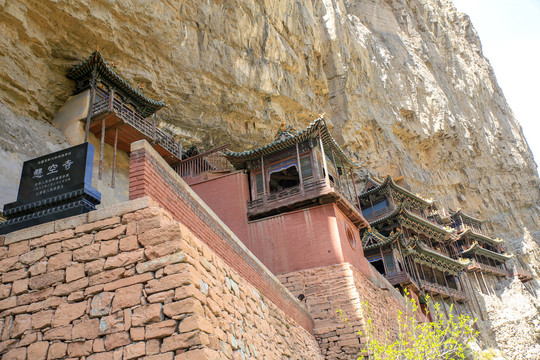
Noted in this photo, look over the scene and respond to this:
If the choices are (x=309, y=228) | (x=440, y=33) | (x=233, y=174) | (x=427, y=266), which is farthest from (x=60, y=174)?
(x=440, y=33)

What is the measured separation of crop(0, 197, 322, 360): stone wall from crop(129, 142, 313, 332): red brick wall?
60 cm

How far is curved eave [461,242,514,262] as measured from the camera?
3744 cm

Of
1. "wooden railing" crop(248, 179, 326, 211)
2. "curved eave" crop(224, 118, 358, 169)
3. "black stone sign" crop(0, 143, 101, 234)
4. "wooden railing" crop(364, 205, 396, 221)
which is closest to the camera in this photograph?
"black stone sign" crop(0, 143, 101, 234)

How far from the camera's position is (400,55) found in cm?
4272

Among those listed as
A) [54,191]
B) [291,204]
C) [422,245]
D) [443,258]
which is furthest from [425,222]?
[54,191]

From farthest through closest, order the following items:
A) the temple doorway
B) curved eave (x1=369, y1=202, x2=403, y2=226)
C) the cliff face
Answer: curved eave (x1=369, y1=202, x2=403, y2=226)
the temple doorway
the cliff face

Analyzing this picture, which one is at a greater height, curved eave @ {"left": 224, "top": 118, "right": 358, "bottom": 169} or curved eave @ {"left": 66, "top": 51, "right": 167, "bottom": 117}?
curved eave @ {"left": 66, "top": 51, "right": 167, "bottom": 117}

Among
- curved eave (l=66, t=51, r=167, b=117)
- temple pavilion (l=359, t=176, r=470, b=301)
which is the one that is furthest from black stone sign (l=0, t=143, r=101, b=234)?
temple pavilion (l=359, t=176, r=470, b=301)


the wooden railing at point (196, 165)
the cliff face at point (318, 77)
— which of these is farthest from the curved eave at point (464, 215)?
the wooden railing at point (196, 165)

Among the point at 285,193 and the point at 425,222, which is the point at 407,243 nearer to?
the point at 425,222

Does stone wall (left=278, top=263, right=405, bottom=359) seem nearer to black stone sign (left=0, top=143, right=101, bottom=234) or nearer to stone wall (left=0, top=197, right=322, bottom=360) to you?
stone wall (left=0, top=197, right=322, bottom=360)

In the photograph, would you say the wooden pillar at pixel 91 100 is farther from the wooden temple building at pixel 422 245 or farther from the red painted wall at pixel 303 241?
the wooden temple building at pixel 422 245

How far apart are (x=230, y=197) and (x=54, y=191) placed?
35.3 ft

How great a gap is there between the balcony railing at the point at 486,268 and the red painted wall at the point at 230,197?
2616 cm
